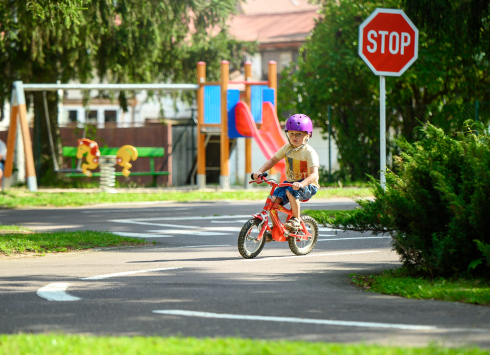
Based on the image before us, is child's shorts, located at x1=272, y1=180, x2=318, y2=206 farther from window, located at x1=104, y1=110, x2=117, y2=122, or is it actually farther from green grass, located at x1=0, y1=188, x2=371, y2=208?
window, located at x1=104, y1=110, x2=117, y2=122

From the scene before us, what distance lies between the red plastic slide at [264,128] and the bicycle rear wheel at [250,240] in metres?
12.7

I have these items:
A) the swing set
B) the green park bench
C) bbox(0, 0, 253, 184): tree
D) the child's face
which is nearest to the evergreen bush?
the child's face

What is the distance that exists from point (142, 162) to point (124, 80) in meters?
3.22

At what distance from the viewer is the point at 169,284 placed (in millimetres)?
7078

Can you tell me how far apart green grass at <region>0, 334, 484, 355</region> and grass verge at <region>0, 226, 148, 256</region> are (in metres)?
4.92

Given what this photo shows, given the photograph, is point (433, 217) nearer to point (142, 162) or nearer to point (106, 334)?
point (106, 334)

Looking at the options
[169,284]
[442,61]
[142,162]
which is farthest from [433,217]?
[142,162]

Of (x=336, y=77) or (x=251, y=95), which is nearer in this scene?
(x=251, y=95)

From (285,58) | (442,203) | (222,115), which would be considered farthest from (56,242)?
(285,58)

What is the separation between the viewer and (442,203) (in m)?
6.78

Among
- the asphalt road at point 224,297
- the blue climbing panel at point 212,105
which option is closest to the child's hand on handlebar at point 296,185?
the asphalt road at point 224,297

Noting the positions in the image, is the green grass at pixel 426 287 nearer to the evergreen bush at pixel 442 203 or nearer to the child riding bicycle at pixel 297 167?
the evergreen bush at pixel 442 203

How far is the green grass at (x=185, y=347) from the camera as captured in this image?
4250mm

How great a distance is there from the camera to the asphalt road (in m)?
5.04
